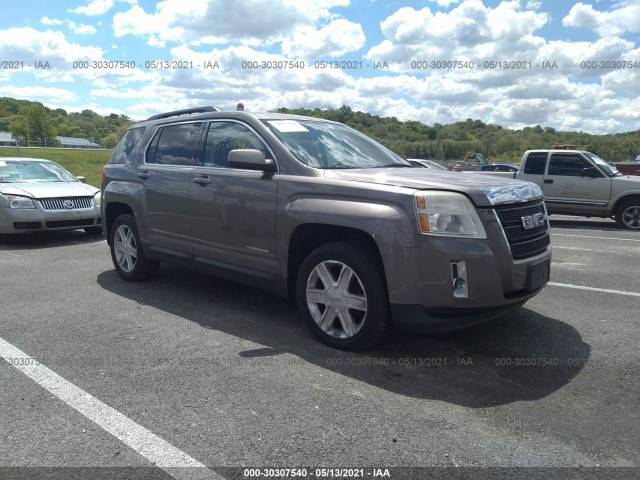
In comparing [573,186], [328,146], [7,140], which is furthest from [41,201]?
[7,140]

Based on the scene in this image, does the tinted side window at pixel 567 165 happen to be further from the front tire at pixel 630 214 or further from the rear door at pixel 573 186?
the front tire at pixel 630 214

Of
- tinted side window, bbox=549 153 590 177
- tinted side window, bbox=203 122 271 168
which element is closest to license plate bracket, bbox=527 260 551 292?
tinted side window, bbox=203 122 271 168

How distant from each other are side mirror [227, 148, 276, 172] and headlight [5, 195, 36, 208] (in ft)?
19.5

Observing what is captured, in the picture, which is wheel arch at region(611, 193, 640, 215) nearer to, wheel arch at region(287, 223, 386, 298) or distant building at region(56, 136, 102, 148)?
wheel arch at region(287, 223, 386, 298)

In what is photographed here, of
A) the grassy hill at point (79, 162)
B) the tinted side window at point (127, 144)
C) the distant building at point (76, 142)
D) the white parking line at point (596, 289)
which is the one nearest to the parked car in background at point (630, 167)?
the white parking line at point (596, 289)

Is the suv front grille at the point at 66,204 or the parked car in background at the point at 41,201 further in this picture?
the suv front grille at the point at 66,204

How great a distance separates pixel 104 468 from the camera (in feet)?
8.55

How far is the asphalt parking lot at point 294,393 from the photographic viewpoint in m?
2.68

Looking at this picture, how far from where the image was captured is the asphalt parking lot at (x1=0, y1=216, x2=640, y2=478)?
2676mm

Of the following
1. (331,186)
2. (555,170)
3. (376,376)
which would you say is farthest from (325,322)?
(555,170)

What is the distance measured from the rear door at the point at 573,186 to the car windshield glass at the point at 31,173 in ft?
34.6

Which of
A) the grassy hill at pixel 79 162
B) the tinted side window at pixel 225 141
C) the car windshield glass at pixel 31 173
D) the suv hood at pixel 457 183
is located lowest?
the grassy hill at pixel 79 162

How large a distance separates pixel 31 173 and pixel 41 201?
57.9 inches

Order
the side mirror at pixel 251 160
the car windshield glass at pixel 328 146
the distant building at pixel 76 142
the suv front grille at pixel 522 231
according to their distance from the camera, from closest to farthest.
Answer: the suv front grille at pixel 522 231 → the side mirror at pixel 251 160 → the car windshield glass at pixel 328 146 → the distant building at pixel 76 142
